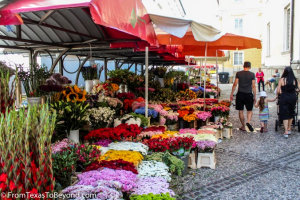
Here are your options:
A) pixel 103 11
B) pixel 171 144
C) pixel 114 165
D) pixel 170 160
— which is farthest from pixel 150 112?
pixel 103 11

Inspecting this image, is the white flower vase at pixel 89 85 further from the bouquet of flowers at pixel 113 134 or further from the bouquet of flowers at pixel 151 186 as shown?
the bouquet of flowers at pixel 151 186

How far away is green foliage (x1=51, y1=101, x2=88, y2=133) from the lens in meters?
4.07

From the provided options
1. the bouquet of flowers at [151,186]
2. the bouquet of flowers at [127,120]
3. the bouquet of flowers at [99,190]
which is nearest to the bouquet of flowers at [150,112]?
the bouquet of flowers at [127,120]

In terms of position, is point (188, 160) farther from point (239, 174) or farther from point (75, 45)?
point (75, 45)

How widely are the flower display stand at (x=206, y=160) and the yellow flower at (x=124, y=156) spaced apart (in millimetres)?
1350

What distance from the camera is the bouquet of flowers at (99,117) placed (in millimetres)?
4980

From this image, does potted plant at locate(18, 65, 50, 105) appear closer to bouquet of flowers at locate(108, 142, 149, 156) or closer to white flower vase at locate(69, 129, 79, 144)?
white flower vase at locate(69, 129, 79, 144)

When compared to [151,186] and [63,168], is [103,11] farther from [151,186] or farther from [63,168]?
[151,186]

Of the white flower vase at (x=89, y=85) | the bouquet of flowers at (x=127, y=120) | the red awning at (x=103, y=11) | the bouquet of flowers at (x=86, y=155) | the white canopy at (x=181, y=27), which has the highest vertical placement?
the white canopy at (x=181, y=27)

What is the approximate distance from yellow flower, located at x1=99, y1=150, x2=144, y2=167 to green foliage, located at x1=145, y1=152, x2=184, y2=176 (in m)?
0.31

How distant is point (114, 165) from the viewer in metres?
3.06

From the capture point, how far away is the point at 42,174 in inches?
77.6

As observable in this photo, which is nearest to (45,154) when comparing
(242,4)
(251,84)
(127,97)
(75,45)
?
(75,45)

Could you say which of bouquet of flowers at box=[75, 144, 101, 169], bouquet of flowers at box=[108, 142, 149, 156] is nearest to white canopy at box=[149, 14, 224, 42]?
bouquet of flowers at box=[108, 142, 149, 156]
